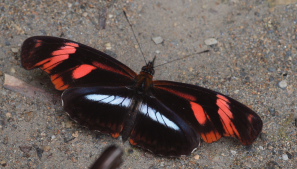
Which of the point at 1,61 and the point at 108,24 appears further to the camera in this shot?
the point at 108,24

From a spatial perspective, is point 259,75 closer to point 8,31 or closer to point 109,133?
point 109,133

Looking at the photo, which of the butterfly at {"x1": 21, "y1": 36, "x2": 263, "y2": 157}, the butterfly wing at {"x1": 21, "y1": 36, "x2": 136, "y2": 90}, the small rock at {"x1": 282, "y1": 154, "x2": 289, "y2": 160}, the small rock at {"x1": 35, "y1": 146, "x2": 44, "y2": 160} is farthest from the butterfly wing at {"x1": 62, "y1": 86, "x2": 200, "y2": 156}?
the small rock at {"x1": 282, "y1": 154, "x2": 289, "y2": 160}

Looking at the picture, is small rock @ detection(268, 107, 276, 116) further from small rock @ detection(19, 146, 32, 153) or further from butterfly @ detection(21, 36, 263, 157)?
small rock @ detection(19, 146, 32, 153)

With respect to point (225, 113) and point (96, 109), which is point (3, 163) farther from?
point (225, 113)

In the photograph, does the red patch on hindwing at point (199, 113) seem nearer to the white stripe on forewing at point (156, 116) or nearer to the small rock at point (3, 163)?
the white stripe on forewing at point (156, 116)

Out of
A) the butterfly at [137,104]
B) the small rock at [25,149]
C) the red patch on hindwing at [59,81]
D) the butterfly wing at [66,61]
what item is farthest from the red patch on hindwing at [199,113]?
the small rock at [25,149]

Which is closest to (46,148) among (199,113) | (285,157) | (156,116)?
(156,116)

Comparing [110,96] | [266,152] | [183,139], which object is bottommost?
[266,152]

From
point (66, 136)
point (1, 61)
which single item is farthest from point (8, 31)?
point (66, 136)
